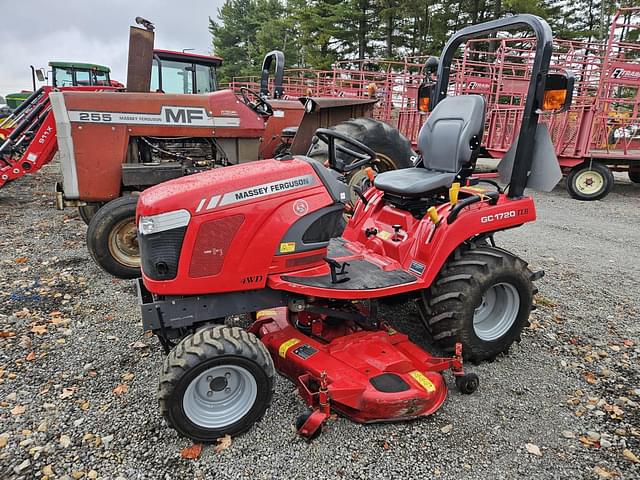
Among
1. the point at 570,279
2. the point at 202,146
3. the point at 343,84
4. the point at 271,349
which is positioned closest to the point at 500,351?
the point at 271,349

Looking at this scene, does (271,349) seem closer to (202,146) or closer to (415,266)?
(415,266)

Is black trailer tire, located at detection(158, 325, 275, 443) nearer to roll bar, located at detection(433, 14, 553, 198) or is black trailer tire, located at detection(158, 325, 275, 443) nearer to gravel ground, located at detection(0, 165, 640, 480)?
gravel ground, located at detection(0, 165, 640, 480)

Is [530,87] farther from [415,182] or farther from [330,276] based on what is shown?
[330,276]

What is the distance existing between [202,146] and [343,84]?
1052 centimetres

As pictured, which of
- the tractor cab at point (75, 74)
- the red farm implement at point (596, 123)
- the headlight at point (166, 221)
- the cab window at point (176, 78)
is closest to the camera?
the headlight at point (166, 221)

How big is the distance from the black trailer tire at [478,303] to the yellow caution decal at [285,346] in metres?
0.89

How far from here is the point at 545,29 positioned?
2.70 meters

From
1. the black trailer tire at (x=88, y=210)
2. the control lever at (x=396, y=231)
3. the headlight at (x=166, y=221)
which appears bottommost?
the black trailer tire at (x=88, y=210)

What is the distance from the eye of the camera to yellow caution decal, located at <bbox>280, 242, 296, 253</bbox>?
2432 millimetres

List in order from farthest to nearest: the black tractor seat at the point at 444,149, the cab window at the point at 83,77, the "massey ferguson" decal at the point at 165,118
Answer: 1. the cab window at the point at 83,77
2. the "massey ferguson" decal at the point at 165,118
3. the black tractor seat at the point at 444,149

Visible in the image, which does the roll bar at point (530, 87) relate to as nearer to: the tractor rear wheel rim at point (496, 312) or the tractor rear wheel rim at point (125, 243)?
the tractor rear wheel rim at point (496, 312)

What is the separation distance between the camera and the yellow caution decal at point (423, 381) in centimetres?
241

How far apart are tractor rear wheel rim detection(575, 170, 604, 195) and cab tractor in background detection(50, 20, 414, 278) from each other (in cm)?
473

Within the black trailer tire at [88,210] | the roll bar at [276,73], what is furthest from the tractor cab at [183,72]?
the black trailer tire at [88,210]
